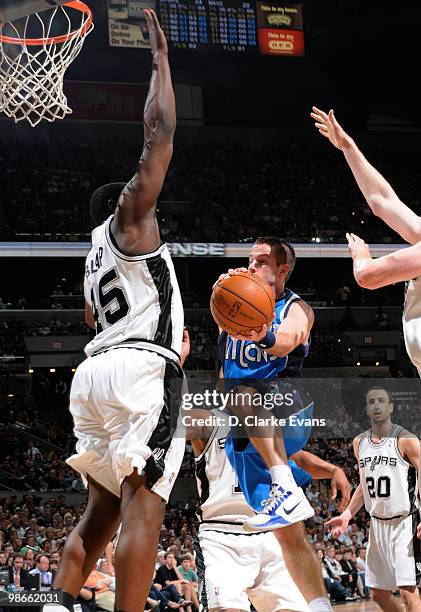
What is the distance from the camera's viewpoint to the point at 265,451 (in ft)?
11.1

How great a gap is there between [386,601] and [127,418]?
363 centimetres

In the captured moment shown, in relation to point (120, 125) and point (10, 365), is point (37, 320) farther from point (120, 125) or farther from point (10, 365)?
point (120, 125)

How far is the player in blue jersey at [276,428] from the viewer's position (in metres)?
3.24

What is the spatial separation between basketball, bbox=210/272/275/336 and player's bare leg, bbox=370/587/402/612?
3.15 m

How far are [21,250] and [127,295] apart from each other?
1305cm

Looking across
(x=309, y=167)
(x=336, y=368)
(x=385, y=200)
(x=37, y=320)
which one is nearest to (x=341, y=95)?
(x=309, y=167)

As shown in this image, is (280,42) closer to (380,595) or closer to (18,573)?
(18,573)

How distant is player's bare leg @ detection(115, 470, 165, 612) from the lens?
2787 mm

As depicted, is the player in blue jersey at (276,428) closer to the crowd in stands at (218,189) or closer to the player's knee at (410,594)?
the player's knee at (410,594)

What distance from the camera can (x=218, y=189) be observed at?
19.2m

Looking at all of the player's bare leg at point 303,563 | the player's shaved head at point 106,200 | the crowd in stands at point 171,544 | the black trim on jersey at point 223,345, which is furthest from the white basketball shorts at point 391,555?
the player's shaved head at point 106,200

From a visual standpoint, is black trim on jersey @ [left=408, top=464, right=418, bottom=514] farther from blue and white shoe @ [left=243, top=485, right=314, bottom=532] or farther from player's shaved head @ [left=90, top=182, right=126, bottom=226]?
player's shaved head @ [left=90, top=182, right=126, bottom=226]

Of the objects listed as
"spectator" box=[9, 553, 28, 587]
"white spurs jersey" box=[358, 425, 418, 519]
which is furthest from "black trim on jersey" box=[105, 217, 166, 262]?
"spectator" box=[9, 553, 28, 587]

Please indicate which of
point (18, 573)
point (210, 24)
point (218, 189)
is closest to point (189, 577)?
point (18, 573)
